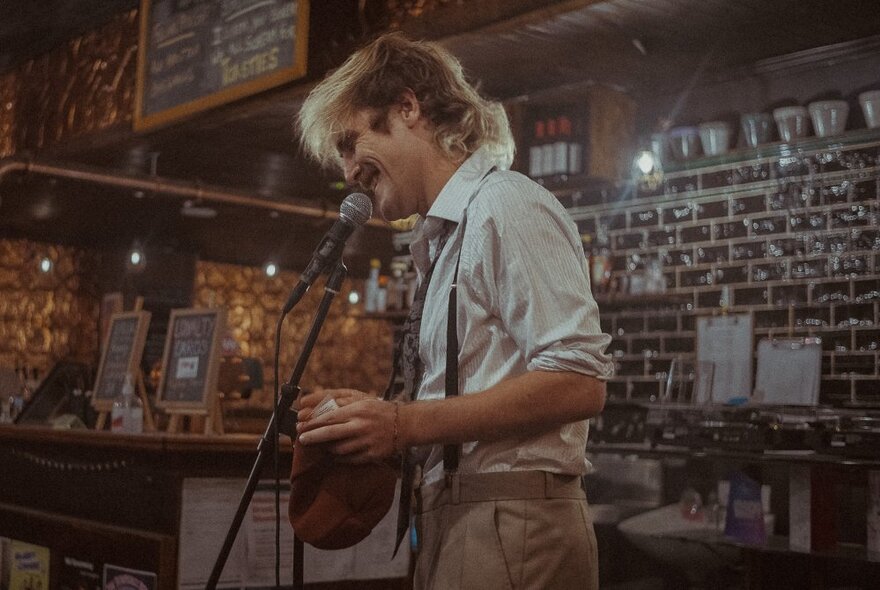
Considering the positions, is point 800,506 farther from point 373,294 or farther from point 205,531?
point 373,294

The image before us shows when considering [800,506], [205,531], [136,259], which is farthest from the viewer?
[136,259]

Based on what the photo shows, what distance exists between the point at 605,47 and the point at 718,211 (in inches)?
52.9

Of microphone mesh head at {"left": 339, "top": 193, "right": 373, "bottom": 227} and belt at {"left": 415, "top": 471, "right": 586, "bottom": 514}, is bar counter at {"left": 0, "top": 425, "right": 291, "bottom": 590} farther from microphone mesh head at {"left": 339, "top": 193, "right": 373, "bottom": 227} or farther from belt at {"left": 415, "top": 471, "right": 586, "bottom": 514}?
belt at {"left": 415, "top": 471, "right": 586, "bottom": 514}

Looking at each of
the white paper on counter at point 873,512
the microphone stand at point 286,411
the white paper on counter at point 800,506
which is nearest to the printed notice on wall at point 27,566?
the microphone stand at point 286,411

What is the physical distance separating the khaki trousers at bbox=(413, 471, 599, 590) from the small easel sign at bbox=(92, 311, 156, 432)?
305 cm

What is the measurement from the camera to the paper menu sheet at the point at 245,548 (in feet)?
10.7

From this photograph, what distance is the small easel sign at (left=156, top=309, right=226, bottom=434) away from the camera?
3955mm

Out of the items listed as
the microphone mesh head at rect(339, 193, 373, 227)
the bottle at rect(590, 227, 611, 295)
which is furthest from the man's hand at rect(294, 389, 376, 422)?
the bottle at rect(590, 227, 611, 295)

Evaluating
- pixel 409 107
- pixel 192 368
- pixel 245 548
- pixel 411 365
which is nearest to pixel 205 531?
pixel 245 548

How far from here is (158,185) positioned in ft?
24.8

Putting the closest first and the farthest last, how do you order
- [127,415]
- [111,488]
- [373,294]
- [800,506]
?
[111,488] → [127,415] → [800,506] → [373,294]

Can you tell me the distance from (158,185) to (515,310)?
256 inches

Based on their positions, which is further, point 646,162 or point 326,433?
point 646,162

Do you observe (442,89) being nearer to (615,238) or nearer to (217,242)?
(615,238)
